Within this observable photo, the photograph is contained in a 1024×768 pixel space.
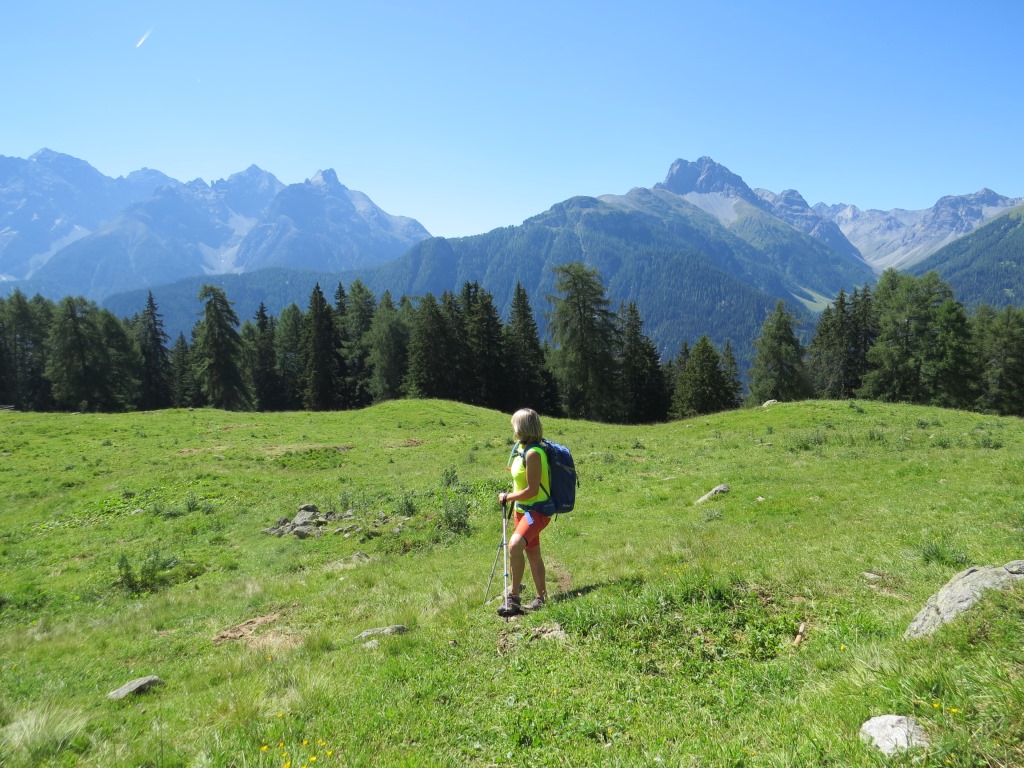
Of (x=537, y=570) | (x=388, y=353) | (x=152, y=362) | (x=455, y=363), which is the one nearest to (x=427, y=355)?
(x=455, y=363)

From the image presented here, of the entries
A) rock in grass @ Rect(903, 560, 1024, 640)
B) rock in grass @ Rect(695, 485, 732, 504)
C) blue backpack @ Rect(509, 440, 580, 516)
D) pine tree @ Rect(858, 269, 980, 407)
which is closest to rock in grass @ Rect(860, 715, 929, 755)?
rock in grass @ Rect(903, 560, 1024, 640)

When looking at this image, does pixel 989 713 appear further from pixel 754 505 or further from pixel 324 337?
pixel 324 337

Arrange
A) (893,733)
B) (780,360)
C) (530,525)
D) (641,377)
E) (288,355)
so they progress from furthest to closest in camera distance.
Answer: (288,355) → (641,377) → (780,360) → (530,525) → (893,733)

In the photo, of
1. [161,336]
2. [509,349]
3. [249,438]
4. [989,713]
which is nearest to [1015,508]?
[989,713]

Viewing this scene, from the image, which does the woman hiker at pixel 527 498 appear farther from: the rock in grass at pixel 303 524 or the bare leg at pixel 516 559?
the rock in grass at pixel 303 524

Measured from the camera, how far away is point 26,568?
1423cm

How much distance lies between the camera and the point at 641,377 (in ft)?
238

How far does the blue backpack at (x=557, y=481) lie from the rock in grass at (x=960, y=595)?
413cm

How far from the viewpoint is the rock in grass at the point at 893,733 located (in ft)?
11.3

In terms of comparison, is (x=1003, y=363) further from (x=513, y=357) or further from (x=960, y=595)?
(x=960, y=595)

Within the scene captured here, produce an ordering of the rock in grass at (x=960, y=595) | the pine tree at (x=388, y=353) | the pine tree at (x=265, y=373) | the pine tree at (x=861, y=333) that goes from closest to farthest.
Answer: the rock in grass at (x=960, y=595) < the pine tree at (x=861, y=333) < the pine tree at (x=388, y=353) < the pine tree at (x=265, y=373)

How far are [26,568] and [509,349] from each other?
58233mm

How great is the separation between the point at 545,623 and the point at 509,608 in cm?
74

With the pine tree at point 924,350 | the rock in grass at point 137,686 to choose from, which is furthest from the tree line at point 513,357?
the rock in grass at point 137,686
